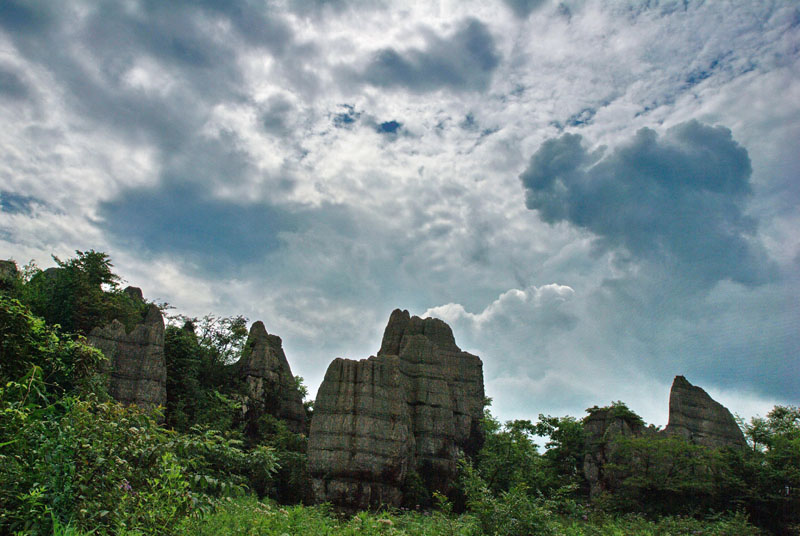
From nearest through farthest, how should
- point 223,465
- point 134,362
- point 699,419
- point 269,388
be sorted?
point 223,465 < point 134,362 < point 699,419 < point 269,388

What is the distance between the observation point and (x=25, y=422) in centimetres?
625

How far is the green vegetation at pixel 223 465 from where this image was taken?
6.20m

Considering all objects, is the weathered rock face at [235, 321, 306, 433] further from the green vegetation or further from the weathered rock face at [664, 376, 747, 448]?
the weathered rock face at [664, 376, 747, 448]

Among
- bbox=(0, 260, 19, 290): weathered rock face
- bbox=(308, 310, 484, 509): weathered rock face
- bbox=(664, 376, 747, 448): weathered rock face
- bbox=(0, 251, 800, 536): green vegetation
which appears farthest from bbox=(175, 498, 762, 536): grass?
bbox=(0, 260, 19, 290): weathered rock face

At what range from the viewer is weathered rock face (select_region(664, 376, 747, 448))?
32.9m

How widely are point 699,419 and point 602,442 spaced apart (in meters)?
6.22

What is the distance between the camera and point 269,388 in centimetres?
3581

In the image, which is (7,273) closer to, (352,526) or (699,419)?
(352,526)

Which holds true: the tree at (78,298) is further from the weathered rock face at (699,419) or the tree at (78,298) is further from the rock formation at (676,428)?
the weathered rock face at (699,419)

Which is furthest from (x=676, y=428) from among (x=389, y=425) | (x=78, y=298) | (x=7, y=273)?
(x=7, y=273)

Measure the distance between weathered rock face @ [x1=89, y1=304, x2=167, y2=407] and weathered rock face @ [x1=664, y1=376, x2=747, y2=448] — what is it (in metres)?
29.4

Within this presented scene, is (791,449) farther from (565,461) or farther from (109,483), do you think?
(109,483)

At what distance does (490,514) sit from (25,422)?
35.8ft

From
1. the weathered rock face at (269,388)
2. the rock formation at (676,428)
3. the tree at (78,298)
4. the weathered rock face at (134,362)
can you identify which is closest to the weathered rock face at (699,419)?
the rock formation at (676,428)
